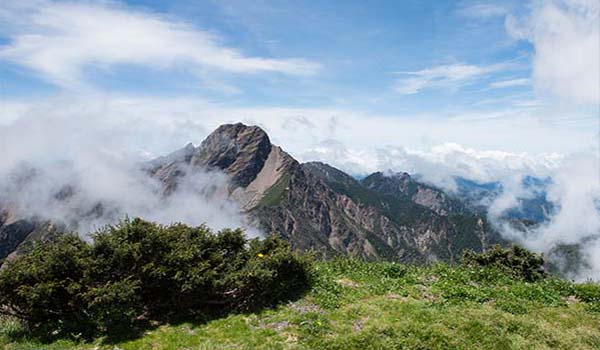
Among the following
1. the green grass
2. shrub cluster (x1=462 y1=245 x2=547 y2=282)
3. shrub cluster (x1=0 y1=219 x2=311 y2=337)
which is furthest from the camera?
shrub cluster (x1=462 y1=245 x2=547 y2=282)

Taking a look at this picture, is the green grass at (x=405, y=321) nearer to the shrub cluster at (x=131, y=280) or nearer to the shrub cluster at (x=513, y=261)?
the shrub cluster at (x=131, y=280)

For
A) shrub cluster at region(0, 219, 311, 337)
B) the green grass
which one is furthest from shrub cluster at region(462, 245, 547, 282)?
shrub cluster at region(0, 219, 311, 337)

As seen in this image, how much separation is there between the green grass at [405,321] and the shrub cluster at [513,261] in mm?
2009

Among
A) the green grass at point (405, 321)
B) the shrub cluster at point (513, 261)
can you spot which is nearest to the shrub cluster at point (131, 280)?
the green grass at point (405, 321)

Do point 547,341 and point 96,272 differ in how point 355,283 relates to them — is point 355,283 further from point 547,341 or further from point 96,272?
point 96,272

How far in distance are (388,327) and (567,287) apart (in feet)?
33.3

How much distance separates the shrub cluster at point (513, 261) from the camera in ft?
76.7

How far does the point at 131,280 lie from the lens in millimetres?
17469

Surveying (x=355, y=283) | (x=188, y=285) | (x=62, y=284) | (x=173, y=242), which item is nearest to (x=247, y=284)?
(x=188, y=285)

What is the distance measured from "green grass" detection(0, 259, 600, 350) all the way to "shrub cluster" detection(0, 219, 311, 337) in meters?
0.98

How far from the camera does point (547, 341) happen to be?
49.5 ft

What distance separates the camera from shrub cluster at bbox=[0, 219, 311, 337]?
16812mm

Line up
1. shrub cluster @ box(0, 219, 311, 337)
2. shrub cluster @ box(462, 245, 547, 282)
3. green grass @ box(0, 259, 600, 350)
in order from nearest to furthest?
green grass @ box(0, 259, 600, 350) < shrub cluster @ box(0, 219, 311, 337) < shrub cluster @ box(462, 245, 547, 282)

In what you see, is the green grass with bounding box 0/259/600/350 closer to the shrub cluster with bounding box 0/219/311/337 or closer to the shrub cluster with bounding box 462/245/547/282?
the shrub cluster with bounding box 0/219/311/337
